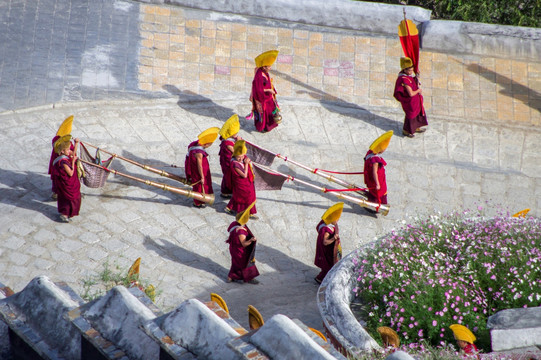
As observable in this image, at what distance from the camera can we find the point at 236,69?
1316 cm

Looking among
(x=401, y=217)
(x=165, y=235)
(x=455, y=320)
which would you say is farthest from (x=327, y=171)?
(x=455, y=320)

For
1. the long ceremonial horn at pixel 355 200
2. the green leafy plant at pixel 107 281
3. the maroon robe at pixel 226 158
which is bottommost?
the green leafy plant at pixel 107 281

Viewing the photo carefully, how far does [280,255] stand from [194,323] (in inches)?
242

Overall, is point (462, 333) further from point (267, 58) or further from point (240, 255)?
point (267, 58)

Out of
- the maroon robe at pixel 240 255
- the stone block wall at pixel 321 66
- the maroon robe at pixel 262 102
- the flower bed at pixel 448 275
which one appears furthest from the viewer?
the stone block wall at pixel 321 66

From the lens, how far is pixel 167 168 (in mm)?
11148

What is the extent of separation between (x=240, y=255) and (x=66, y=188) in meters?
2.47

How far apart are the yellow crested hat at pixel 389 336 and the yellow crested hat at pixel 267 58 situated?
603 cm

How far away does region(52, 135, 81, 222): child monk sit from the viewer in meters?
9.43


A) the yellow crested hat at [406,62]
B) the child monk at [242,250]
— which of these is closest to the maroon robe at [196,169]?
the child monk at [242,250]

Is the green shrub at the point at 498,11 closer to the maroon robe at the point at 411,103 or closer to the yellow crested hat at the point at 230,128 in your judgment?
the maroon robe at the point at 411,103

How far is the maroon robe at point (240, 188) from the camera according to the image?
391 inches

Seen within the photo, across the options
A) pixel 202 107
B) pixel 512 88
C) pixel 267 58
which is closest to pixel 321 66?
pixel 267 58

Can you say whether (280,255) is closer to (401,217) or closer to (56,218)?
(401,217)
